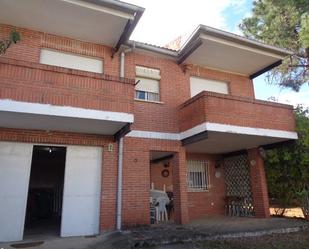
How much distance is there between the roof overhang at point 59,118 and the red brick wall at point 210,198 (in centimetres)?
527

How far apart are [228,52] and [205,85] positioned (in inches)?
66.6

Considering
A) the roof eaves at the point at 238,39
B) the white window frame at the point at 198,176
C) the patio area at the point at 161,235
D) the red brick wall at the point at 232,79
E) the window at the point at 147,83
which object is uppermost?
the roof eaves at the point at 238,39

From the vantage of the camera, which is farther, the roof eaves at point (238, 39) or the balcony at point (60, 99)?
the roof eaves at point (238, 39)

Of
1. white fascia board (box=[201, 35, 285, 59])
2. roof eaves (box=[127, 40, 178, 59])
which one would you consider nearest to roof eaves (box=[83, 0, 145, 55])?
roof eaves (box=[127, 40, 178, 59])

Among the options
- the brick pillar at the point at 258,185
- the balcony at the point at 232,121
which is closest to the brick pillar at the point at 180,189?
the balcony at the point at 232,121

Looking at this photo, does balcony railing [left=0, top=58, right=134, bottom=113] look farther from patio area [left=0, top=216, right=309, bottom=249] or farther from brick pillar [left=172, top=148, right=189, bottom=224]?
patio area [left=0, top=216, right=309, bottom=249]

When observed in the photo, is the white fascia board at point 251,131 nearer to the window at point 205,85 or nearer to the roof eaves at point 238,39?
the window at point 205,85

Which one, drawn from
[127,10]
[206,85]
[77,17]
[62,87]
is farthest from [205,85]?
[62,87]

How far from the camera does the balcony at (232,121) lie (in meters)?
9.95

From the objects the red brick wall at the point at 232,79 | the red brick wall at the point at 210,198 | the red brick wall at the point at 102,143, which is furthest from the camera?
the red brick wall at the point at 210,198

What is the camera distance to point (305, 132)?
474 inches

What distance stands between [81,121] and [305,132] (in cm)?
896

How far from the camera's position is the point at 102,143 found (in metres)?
10.1

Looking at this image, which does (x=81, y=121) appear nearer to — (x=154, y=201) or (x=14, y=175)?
(x=14, y=175)
